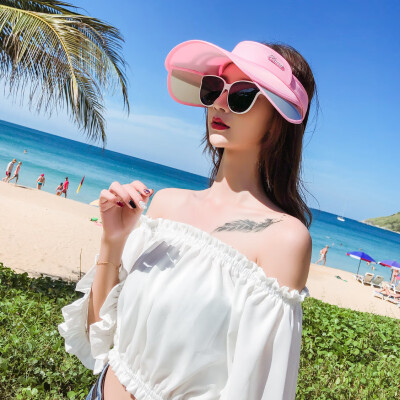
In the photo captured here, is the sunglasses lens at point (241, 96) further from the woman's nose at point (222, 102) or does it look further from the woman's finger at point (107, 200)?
the woman's finger at point (107, 200)

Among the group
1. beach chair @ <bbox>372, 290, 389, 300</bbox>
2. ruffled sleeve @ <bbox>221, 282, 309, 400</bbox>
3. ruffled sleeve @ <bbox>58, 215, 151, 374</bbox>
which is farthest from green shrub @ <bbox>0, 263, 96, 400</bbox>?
beach chair @ <bbox>372, 290, 389, 300</bbox>

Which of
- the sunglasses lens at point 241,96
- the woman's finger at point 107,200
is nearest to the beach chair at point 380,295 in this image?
the sunglasses lens at point 241,96

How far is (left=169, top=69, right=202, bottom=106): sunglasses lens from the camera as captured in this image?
1831 mm

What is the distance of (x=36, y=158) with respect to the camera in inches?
2192

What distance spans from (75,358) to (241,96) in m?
2.50

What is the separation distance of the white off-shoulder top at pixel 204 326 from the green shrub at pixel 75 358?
1.77m

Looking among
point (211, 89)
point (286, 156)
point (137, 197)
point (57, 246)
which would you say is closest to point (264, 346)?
point (137, 197)

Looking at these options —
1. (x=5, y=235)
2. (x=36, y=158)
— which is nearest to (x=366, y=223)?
(x=36, y=158)

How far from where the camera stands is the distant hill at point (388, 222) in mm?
138125

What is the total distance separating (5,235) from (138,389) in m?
11.3

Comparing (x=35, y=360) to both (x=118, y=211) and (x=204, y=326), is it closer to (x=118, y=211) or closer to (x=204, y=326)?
(x=118, y=211)

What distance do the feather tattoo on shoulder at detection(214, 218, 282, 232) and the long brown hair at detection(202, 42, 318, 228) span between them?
21cm

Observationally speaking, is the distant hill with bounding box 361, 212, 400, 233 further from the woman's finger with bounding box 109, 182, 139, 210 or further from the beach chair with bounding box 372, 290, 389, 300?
the woman's finger with bounding box 109, 182, 139, 210

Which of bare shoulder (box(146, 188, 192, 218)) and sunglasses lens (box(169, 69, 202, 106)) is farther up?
sunglasses lens (box(169, 69, 202, 106))
